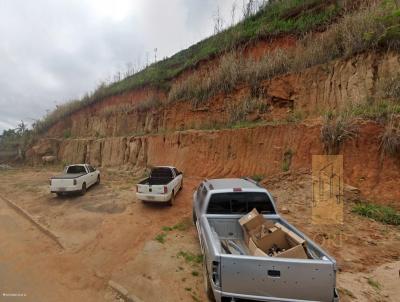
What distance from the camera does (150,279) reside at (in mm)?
5324

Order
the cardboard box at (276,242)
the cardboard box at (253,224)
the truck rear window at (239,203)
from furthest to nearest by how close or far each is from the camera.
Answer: the truck rear window at (239,203), the cardboard box at (253,224), the cardboard box at (276,242)

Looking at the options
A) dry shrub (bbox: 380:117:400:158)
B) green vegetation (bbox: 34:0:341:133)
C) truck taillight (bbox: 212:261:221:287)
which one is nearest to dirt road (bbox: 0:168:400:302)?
truck taillight (bbox: 212:261:221:287)

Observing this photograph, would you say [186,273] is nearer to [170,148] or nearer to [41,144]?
[170,148]

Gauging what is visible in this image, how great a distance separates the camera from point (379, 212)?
7738mm

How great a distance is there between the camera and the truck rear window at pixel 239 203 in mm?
5877

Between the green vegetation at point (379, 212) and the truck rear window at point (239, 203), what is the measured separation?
4.05 meters

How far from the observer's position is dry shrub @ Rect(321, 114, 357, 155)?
9453mm

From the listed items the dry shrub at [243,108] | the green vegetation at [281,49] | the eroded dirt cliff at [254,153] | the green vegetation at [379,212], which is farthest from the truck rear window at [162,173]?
the green vegetation at [379,212]

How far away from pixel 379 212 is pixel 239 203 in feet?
16.3

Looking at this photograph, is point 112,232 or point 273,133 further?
point 273,133

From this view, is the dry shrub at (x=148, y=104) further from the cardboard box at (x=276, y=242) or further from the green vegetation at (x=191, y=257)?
the cardboard box at (x=276, y=242)

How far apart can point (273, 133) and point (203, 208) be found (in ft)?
25.6

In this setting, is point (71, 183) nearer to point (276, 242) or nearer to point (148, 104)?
point (276, 242)

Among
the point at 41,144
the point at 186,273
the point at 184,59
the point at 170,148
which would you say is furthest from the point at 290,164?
the point at 41,144
